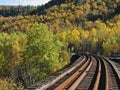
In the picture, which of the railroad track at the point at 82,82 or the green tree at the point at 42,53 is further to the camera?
the green tree at the point at 42,53

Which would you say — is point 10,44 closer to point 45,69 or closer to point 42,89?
point 45,69

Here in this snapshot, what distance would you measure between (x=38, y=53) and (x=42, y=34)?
4.66 meters

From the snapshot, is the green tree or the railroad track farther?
the green tree

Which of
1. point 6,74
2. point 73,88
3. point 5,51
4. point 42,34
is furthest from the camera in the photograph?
point 5,51

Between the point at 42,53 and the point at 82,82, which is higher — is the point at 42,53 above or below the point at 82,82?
above

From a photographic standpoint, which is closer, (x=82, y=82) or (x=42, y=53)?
(x=82, y=82)

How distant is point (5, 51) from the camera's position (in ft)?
311

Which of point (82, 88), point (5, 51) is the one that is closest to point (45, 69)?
point (82, 88)

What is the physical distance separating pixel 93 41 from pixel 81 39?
53.4 ft

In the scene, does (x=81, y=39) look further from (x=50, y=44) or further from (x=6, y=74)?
(x=50, y=44)

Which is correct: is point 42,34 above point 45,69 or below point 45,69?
above

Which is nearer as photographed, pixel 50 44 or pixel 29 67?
pixel 50 44

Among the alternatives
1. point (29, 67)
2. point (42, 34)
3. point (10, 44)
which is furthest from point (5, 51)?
point (42, 34)

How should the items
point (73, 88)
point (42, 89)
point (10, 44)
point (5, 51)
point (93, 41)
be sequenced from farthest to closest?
point (93, 41)
point (10, 44)
point (5, 51)
point (73, 88)
point (42, 89)
